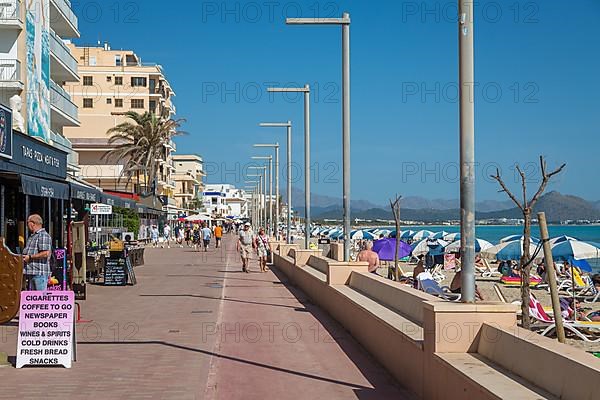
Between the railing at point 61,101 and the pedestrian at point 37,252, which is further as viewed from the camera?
the railing at point 61,101

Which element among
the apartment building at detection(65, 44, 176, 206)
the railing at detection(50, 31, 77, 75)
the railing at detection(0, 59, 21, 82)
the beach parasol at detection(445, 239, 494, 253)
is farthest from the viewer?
the apartment building at detection(65, 44, 176, 206)

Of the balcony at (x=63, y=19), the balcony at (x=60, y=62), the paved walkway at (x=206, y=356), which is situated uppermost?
the balcony at (x=63, y=19)

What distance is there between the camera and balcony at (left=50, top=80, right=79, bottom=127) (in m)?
34.3

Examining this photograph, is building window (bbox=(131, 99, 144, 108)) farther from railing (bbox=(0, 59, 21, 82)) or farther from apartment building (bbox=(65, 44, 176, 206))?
railing (bbox=(0, 59, 21, 82))

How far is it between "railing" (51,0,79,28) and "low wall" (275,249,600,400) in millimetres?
28175

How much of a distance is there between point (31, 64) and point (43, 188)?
38.4ft

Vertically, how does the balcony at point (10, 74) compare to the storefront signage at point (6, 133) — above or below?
above

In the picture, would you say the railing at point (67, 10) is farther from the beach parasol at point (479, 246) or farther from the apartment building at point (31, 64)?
the beach parasol at point (479, 246)

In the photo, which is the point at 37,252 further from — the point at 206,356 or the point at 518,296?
the point at 518,296

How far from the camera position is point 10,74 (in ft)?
94.1

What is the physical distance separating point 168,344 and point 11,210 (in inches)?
574

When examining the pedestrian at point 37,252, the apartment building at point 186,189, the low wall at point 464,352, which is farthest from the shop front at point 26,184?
the apartment building at point 186,189

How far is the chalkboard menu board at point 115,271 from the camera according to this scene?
74.3 ft

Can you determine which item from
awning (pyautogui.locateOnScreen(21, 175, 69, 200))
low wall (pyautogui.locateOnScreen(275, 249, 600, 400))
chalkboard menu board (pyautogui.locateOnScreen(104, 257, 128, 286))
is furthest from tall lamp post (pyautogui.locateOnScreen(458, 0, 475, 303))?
chalkboard menu board (pyautogui.locateOnScreen(104, 257, 128, 286))
